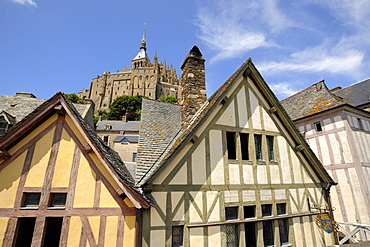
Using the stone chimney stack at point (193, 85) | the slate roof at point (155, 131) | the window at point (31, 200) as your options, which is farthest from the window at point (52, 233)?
the stone chimney stack at point (193, 85)

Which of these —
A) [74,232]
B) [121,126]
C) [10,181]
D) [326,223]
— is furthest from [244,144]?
[121,126]

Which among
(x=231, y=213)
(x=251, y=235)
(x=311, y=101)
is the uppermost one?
(x=311, y=101)

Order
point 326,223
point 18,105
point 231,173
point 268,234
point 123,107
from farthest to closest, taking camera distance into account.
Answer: point 123,107 → point 18,105 → point 326,223 → point 268,234 → point 231,173

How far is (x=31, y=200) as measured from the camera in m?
4.89

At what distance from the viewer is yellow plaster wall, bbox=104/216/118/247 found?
15.5 feet

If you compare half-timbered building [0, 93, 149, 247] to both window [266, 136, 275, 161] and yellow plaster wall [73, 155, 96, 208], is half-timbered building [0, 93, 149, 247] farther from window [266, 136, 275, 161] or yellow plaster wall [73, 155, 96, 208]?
window [266, 136, 275, 161]

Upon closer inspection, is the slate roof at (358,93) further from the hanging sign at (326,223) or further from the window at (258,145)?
the window at (258,145)

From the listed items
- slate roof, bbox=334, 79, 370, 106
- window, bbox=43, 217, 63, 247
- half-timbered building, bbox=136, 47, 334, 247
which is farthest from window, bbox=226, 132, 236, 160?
slate roof, bbox=334, 79, 370, 106

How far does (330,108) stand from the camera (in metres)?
11.6

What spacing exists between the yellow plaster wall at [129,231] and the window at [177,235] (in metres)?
1.08

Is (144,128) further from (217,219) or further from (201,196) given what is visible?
(217,219)

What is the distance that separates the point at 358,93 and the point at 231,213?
17.5 meters

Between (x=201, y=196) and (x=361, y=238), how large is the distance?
10579 mm

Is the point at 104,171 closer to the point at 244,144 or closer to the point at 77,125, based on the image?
the point at 77,125
